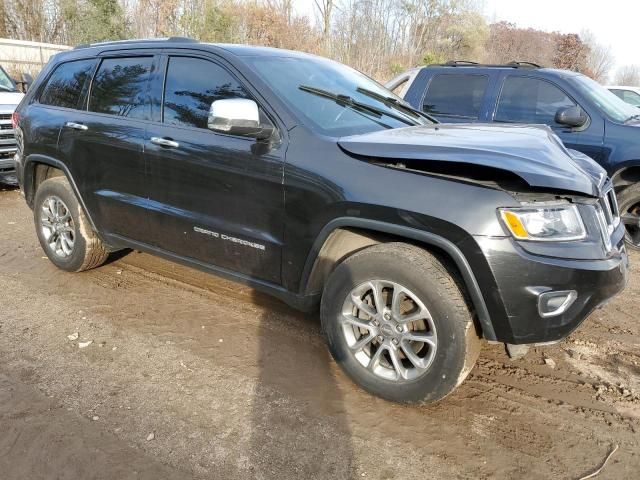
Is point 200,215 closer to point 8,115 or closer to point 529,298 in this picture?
point 529,298

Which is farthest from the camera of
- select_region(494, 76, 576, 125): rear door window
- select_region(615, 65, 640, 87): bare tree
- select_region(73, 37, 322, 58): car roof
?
select_region(615, 65, 640, 87): bare tree

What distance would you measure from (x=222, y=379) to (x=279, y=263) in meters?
0.76

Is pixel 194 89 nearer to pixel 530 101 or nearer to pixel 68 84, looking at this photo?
pixel 68 84

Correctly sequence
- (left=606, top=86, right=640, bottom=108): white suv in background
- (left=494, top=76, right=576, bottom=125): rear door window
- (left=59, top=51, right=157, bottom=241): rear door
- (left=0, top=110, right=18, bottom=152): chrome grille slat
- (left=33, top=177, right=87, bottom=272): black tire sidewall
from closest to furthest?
(left=59, top=51, right=157, bottom=241): rear door
(left=33, top=177, right=87, bottom=272): black tire sidewall
(left=494, top=76, right=576, bottom=125): rear door window
(left=0, top=110, right=18, bottom=152): chrome grille slat
(left=606, top=86, right=640, bottom=108): white suv in background

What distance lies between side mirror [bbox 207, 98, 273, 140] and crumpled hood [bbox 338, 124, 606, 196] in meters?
0.50

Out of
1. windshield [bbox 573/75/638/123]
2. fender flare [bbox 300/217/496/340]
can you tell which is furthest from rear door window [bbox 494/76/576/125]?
fender flare [bbox 300/217/496/340]

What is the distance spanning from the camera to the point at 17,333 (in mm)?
3572

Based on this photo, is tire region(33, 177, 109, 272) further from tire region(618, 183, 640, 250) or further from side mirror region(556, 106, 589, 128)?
tire region(618, 183, 640, 250)

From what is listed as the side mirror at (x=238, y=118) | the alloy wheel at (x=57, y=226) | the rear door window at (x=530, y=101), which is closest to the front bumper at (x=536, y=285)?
the side mirror at (x=238, y=118)

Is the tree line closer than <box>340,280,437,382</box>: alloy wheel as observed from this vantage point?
No

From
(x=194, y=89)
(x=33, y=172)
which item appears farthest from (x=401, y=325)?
(x=33, y=172)

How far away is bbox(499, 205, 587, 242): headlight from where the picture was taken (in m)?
2.37

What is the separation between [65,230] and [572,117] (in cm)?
510

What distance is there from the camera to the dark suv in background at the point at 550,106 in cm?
536
